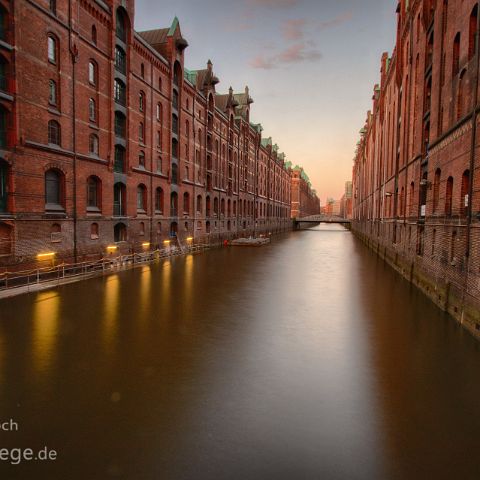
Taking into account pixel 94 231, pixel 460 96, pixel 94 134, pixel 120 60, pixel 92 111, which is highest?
pixel 120 60

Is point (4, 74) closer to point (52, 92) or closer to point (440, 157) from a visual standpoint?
point (52, 92)

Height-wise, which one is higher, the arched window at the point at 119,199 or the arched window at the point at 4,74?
the arched window at the point at 4,74

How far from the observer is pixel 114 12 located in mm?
24625

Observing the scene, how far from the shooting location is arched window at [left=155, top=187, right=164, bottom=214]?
32.8 m

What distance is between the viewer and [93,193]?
79.3ft

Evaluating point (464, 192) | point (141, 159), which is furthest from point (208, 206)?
point (464, 192)

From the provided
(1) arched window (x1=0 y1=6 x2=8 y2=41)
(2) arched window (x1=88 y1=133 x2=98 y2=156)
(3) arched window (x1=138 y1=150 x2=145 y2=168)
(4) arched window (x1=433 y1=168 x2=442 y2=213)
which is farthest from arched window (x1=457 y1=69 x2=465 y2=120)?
(3) arched window (x1=138 y1=150 x2=145 y2=168)

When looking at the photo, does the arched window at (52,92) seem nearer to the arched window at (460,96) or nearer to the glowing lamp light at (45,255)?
the glowing lamp light at (45,255)

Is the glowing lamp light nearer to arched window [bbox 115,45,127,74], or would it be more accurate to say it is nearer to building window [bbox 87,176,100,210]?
→ building window [bbox 87,176,100,210]

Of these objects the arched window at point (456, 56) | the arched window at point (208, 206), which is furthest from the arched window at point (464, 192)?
the arched window at point (208, 206)

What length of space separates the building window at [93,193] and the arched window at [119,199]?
2.13m

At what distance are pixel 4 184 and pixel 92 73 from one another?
10329mm

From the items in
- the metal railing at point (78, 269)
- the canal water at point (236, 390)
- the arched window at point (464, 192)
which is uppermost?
the arched window at point (464, 192)

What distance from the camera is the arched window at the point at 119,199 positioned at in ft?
87.6
